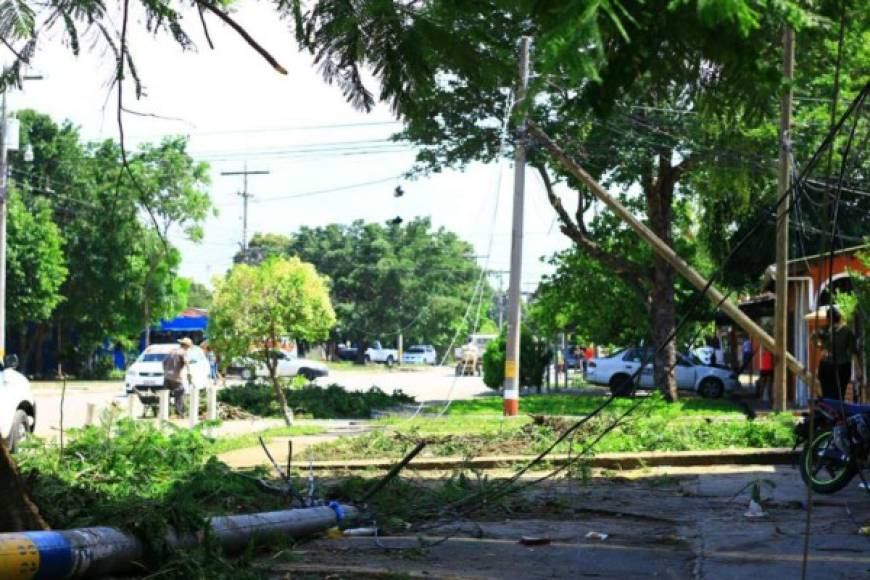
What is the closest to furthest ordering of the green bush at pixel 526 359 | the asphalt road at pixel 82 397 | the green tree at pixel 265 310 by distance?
the asphalt road at pixel 82 397, the green tree at pixel 265 310, the green bush at pixel 526 359

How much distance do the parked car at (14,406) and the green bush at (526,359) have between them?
2346 cm

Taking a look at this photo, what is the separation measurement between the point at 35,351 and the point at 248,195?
80.1 feet

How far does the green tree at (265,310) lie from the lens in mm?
25406

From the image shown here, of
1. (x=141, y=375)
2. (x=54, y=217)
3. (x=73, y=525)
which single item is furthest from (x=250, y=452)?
(x=54, y=217)

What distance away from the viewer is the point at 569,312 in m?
41.3

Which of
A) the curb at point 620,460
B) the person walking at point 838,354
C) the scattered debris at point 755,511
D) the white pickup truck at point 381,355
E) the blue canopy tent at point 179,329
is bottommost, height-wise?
the scattered debris at point 755,511

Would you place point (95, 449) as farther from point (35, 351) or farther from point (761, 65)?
point (35, 351)

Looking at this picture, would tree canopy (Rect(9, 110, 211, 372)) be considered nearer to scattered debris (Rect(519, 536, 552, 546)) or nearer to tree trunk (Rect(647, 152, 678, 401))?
tree trunk (Rect(647, 152, 678, 401))

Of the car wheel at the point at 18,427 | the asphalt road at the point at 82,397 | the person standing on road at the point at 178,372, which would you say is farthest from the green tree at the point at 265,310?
the car wheel at the point at 18,427

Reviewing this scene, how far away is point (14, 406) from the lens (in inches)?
625

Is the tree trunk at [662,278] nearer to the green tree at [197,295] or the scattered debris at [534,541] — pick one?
the scattered debris at [534,541]

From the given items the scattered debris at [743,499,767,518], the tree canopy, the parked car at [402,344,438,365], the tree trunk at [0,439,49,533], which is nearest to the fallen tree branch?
the tree trunk at [0,439,49,533]

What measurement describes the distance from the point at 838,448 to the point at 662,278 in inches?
845

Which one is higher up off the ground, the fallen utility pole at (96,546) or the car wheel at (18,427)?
the car wheel at (18,427)
